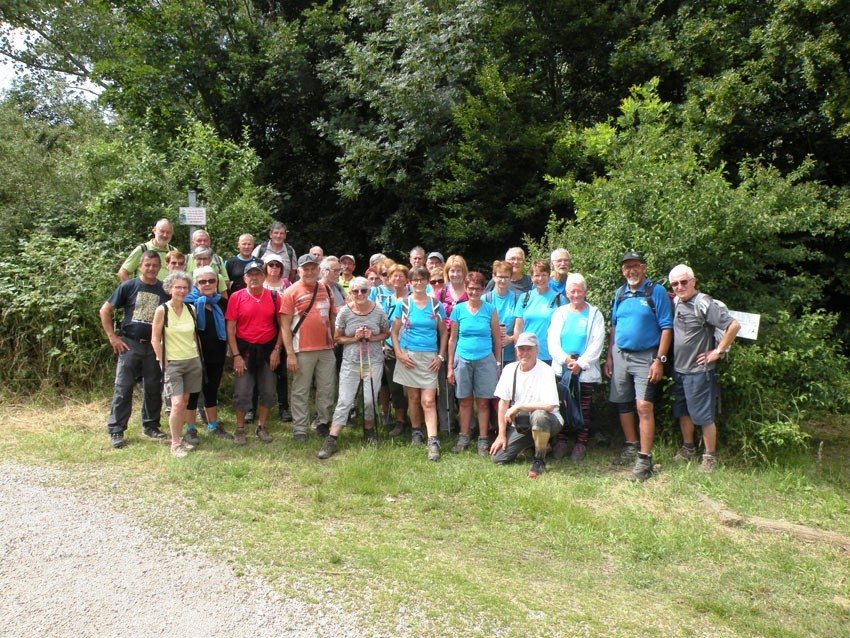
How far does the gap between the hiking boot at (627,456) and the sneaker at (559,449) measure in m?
0.48

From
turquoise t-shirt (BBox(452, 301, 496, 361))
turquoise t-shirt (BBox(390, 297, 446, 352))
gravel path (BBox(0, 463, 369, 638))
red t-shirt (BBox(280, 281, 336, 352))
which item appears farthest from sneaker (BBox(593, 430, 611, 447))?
gravel path (BBox(0, 463, 369, 638))

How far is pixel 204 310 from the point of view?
20.6 feet

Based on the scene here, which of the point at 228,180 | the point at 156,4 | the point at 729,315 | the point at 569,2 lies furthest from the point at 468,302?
the point at 156,4

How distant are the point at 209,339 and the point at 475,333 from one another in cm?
270

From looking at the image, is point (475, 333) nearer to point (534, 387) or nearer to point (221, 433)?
point (534, 387)

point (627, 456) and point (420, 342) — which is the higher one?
point (420, 342)

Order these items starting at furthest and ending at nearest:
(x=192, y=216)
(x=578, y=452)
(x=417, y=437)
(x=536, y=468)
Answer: (x=192, y=216) < (x=417, y=437) < (x=578, y=452) < (x=536, y=468)

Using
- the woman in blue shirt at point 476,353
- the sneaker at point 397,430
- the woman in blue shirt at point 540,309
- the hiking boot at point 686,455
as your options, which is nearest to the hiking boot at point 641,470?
the hiking boot at point 686,455

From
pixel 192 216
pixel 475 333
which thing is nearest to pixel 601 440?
pixel 475 333

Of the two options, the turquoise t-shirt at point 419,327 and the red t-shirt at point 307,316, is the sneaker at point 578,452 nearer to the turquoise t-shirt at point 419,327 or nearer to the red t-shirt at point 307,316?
the turquoise t-shirt at point 419,327

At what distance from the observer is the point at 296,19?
45.2ft

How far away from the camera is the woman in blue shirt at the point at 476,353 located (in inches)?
245

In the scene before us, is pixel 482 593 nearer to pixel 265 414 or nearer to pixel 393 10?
pixel 265 414

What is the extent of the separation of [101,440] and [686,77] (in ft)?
33.2
